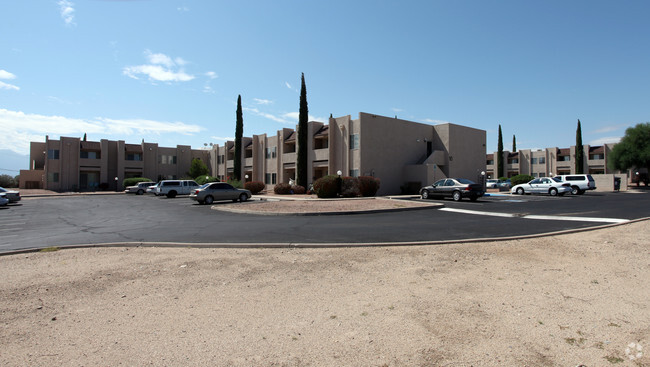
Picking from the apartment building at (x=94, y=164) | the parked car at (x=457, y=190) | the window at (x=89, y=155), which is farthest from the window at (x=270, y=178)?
the window at (x=89, y=155)

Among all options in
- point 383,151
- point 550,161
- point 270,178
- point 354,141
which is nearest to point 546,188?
point 383,151

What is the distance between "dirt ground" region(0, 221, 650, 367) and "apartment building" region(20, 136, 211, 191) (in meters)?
53.3

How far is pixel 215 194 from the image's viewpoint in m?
25.3

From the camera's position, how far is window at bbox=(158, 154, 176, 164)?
5947 cm

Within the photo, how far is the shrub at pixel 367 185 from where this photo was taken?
29.3 meters

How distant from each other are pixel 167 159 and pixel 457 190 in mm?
51869

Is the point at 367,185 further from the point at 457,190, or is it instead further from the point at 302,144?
the point at 302,144

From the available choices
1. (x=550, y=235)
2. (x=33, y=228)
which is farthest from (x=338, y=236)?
(x=33, y=228)

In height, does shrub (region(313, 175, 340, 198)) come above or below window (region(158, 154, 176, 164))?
below

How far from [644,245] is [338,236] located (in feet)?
23.9

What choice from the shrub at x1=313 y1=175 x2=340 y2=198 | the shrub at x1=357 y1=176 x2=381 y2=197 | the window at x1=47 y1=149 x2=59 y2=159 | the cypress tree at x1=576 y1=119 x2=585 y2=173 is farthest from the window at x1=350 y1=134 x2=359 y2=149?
the cypress tree at x1=576 y1=119 x2=585 y2=173

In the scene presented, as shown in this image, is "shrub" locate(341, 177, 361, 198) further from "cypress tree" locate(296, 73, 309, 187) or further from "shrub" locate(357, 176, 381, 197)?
"cypress tree" locate(296, 73, 309, 187)

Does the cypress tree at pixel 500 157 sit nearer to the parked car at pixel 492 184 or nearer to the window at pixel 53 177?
the parked car at pixel 492 184

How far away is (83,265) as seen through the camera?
22.2 ft
